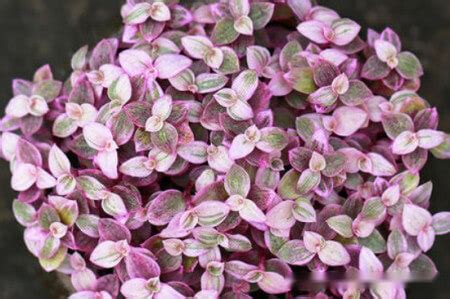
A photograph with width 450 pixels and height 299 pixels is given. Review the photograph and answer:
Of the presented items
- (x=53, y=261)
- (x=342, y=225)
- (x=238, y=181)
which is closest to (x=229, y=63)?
(x=238, y=181)

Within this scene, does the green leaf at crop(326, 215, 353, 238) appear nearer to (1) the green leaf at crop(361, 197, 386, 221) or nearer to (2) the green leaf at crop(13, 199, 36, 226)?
(1) the green leaf at crop(361, 197, 386, 221)

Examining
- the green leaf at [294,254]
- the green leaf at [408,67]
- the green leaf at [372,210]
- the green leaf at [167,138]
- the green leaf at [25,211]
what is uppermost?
the green leaf at [167,138]

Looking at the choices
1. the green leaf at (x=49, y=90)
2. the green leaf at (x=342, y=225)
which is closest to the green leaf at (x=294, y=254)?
the green leaf at (x=342, y=225)

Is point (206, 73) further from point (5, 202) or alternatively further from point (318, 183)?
point (5, 202)

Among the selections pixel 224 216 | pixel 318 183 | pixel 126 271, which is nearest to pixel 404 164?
pixel 318 183

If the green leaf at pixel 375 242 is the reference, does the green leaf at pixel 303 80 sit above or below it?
above

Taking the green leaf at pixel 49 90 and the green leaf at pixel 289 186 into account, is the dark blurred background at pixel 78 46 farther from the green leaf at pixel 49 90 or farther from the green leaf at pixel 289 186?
the green leaf at pixel 289 186

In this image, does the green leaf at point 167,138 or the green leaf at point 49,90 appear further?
the green leaf at point 49,90

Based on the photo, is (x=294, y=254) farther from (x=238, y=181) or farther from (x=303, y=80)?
(x=303, y=80)

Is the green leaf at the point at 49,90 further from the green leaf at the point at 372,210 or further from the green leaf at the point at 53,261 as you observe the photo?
the green leaf at the point at 372,210

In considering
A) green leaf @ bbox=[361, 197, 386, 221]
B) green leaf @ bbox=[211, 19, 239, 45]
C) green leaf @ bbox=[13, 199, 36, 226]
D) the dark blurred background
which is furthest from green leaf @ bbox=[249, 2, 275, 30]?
green leaf @ bbox=[13, 199, 36, 226]
